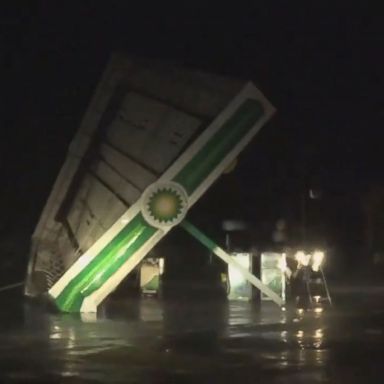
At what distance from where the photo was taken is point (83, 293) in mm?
20656

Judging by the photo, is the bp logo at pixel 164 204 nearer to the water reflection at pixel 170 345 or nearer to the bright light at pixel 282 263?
the water reflection at pixel 170 345

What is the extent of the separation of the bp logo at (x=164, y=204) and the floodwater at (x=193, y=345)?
213 cm

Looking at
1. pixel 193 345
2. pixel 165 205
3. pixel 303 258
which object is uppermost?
pixel 165 205

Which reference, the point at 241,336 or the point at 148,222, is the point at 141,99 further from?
the point at 241,336

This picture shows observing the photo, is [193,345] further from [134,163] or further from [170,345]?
[134,163]

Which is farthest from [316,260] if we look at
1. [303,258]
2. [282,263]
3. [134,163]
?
[134,163]

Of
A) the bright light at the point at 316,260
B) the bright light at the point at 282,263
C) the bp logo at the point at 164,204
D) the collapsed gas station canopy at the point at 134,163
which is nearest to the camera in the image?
the bp logo at the point at 164,204

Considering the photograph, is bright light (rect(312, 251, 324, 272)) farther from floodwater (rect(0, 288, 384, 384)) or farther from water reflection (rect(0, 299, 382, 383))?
water reflection (rect(0, 299, 382, 383))

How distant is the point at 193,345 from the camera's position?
563 inches

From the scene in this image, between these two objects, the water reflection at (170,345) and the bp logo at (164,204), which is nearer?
the water reflection at (170,345)

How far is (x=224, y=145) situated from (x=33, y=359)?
9402mm

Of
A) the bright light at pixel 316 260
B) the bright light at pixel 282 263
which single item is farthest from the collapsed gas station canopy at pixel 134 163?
the bright light at pixel 316 260

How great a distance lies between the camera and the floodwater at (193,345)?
11.1 meters

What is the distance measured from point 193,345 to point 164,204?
6.40 metres
